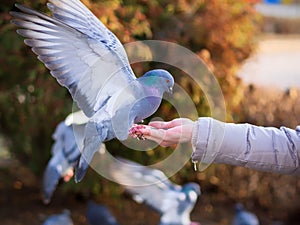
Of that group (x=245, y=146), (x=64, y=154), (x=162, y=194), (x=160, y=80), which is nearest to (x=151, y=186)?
(x=162, y=194)

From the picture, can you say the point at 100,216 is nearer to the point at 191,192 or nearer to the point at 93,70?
the point at 191,192

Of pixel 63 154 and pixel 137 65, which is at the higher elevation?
pixel 137 65

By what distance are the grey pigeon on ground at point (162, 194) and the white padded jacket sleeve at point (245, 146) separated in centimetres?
179

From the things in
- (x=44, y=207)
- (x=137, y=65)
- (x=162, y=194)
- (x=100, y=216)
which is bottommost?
(x=44, y=207)

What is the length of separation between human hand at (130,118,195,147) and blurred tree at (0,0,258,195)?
88.5 inches

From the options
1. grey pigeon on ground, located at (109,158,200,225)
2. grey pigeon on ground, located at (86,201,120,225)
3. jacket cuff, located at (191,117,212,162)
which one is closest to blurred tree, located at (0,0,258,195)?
grey pigeon on ground, located at (86,201,120,225)

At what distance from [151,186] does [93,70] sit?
1936 millimetres

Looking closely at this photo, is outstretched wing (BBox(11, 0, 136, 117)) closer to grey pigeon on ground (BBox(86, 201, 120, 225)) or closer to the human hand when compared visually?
the human hand

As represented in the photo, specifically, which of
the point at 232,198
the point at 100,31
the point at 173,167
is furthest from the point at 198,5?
the point at 100,31

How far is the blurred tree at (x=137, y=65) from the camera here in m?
4.58

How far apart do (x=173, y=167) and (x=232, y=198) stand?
976mm

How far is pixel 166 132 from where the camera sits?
210 centimetres

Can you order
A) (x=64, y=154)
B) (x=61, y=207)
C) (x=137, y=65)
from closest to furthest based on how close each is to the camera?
(x=64, y=154), (x=137, y=65), (x=61, y=207)

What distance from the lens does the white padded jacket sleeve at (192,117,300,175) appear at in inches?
82.7
